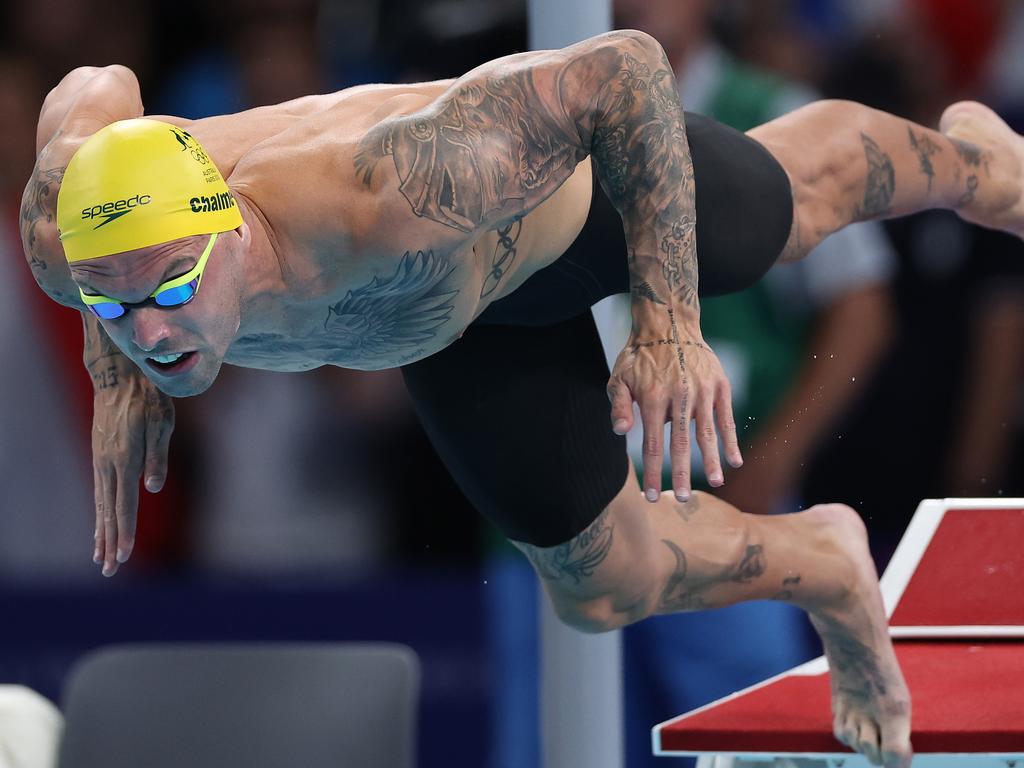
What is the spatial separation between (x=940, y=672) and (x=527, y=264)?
3.41 feet

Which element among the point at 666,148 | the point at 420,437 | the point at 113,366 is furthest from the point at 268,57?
the point at 666,148

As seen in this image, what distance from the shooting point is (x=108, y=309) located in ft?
6.23

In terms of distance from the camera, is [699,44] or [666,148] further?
[699,44]

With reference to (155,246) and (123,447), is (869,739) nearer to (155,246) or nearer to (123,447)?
(123,447)

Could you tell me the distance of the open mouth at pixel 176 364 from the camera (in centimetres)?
193

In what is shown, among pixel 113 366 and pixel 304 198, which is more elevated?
pixel 304 198

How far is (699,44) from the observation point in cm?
323

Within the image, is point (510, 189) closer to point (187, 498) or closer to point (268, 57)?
point (268, 57)

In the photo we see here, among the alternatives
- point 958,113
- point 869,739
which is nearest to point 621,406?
point 869,739

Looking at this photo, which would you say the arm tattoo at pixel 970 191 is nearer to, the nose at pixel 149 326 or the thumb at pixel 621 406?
the thumb at pixel 621 406

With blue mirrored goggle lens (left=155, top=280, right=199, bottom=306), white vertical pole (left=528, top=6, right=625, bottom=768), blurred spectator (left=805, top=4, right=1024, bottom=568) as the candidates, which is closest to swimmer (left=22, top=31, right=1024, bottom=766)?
blue mirrored goggle lens (left=155, top=280, right=199, bottom=306)

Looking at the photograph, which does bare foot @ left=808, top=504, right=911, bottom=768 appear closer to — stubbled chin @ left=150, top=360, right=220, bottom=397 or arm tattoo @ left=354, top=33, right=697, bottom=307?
arm tattoo @ left=354, top=33, right=697, bottom=307

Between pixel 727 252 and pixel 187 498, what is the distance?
1.92m

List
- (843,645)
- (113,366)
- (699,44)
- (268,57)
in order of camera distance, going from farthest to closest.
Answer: (268,57) < (699,44) < (843,645) < (113,366)
